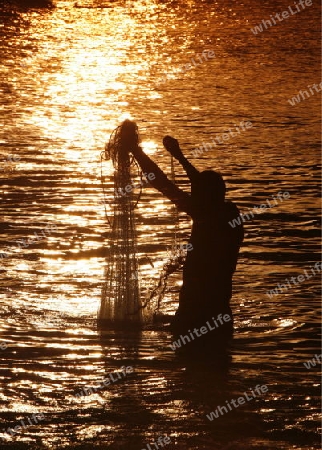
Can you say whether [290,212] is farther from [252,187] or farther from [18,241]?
[18,241]

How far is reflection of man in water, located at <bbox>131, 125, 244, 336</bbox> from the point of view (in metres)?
10.0

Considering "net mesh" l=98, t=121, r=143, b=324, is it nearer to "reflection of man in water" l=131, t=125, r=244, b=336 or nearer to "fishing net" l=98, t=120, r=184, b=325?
"fishing net" l=98, t=120, r=184, b=325

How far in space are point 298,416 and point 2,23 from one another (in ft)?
105

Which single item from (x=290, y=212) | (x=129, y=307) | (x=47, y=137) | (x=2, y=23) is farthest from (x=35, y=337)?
(x=2, y=23)

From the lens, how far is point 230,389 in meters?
9.88

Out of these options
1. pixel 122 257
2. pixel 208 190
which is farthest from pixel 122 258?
pixel 208 190

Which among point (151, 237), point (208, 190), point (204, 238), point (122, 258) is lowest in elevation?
point (151, 237)

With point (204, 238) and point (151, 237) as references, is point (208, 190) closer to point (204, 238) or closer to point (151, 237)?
point (204, 238)

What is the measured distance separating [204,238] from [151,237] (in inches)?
190

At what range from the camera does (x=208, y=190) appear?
Result: 10008mm

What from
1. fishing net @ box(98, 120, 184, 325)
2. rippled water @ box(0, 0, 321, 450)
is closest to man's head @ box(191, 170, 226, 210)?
Answer: fishing net @ box(98, 120, 184, 325)

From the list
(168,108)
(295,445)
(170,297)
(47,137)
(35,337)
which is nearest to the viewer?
(295,445)

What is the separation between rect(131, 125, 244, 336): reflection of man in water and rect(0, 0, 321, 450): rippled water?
22.1 inches

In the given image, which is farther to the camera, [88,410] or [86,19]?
[86,19]
